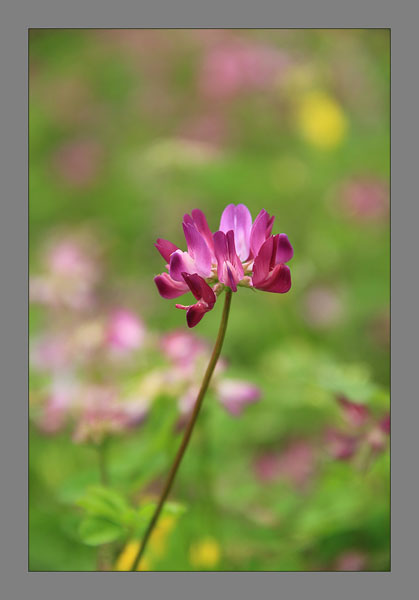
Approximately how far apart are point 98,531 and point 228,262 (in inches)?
20.8

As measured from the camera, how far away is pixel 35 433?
199cm

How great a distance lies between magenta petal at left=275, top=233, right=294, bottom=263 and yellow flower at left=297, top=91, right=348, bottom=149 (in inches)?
99.9

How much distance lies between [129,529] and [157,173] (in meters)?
2.24

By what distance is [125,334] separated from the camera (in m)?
1.64

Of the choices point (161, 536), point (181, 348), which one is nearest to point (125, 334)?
point (181, 348)

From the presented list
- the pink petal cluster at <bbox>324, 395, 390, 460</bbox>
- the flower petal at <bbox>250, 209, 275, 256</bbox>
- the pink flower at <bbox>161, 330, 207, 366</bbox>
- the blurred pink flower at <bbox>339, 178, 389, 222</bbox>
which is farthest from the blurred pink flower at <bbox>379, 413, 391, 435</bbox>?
the blurred pink flower at <bbox>339, 178, 389, 222</bbox>

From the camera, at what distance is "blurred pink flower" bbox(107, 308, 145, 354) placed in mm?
1636

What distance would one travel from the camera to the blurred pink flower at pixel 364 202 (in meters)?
2.86

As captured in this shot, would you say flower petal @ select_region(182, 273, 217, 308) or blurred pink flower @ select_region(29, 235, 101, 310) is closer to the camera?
flower petal @ select_region(182, 273, 217, 308)

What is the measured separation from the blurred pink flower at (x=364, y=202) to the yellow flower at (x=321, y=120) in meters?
0.52

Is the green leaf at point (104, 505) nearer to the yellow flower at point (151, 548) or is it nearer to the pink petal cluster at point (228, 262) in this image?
the yellow flower at point (151, 548)

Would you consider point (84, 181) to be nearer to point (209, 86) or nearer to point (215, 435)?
point (209, 86)

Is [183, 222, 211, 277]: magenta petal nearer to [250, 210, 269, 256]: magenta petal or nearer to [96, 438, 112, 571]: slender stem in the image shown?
[250, 210, 269, 256]: magenta petal

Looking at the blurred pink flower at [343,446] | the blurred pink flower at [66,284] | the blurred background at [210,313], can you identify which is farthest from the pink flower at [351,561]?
the blurred pink flower at [66,284]
